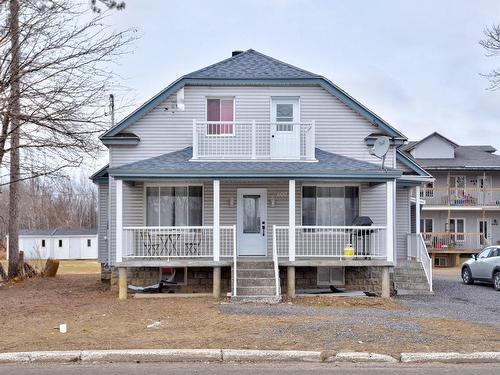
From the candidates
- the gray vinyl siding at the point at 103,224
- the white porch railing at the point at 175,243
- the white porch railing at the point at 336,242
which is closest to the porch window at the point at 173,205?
the white porch railing at the point at 175,243

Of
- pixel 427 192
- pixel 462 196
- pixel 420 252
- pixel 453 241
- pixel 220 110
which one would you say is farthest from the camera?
pixel 427 192

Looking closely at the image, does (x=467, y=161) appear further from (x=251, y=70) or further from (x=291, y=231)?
(x=291, y=231)

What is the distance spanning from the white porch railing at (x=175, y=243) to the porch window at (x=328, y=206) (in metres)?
2.54

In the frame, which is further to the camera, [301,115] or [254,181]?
[301,115]

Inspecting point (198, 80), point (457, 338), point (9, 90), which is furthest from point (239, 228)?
point (457, 338)

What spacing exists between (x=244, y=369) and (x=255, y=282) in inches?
302

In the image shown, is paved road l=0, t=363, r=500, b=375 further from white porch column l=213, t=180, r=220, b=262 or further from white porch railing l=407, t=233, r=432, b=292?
white porch railing l=407, t=233, r=432, b=292

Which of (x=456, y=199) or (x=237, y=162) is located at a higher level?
(x=237, y=162)

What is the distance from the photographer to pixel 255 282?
16453mm

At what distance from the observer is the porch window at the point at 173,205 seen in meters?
19.0

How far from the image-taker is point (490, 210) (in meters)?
42.6

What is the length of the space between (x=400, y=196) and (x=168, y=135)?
8337mm

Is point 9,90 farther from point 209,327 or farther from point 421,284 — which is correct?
point 421,284

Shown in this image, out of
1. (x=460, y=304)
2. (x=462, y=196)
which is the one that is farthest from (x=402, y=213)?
(x=462, y=196)
